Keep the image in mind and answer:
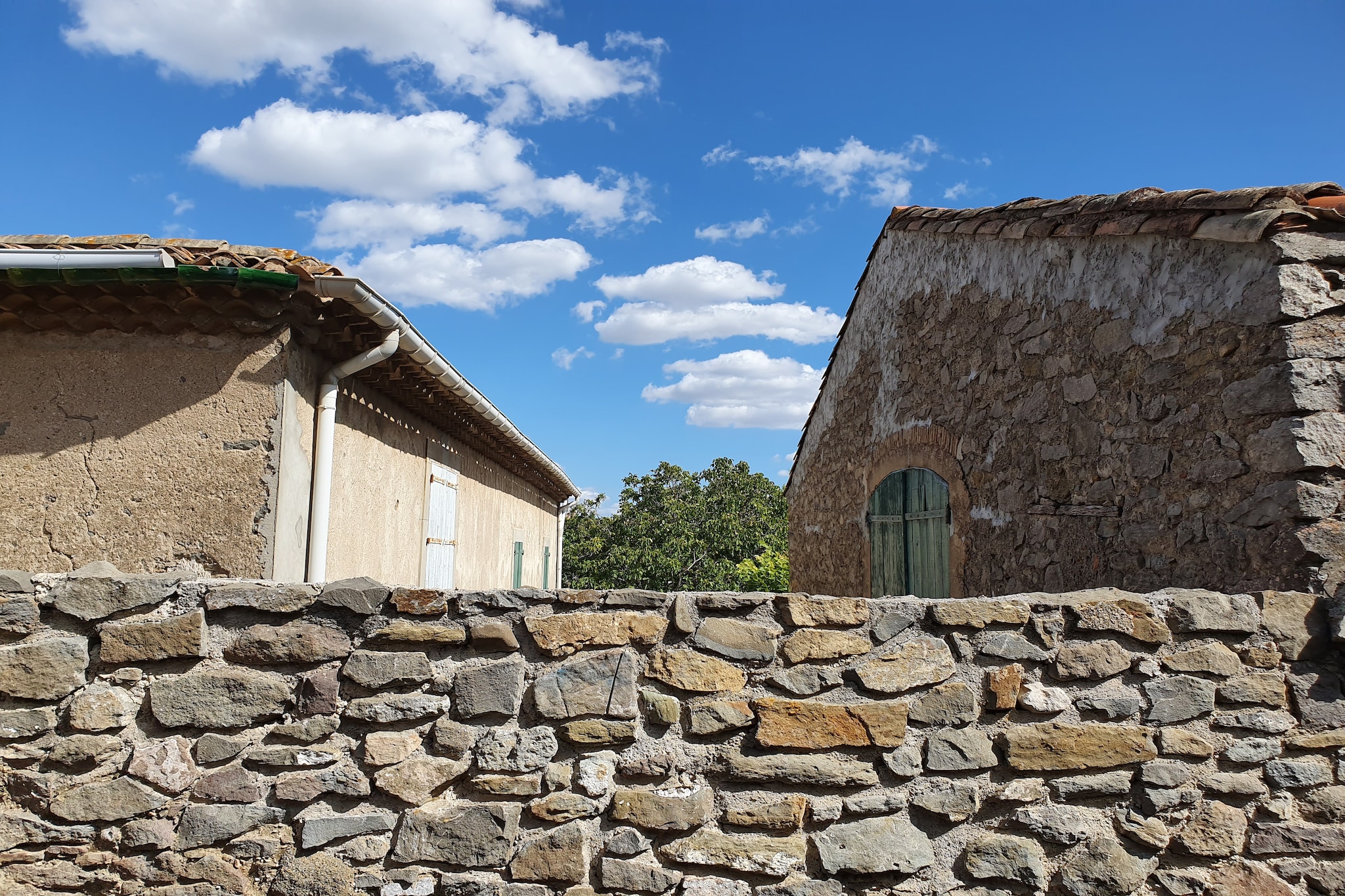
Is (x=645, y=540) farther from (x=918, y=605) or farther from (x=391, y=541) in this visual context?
(x=918, y=605)

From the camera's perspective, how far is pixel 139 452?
391 cm

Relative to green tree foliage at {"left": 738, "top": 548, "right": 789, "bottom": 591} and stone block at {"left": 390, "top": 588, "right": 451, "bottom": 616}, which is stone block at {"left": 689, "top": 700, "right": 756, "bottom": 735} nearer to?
stone block at {"left": 390, "top": 588, "right": 451, "bottom": 616}

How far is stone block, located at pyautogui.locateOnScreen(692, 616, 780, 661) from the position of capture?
2.73 meters

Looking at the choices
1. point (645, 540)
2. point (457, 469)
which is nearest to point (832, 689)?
Result: point (457, 469)

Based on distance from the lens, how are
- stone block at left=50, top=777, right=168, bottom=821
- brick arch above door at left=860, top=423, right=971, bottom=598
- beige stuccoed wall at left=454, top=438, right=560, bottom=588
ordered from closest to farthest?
stone block at left=50, top=777, right=168, bottom=821, brick arch above door at left=860, top=423, right=971, bottom=598, beige stuccoed wall at left=454, top=438, right=560, bottom=588

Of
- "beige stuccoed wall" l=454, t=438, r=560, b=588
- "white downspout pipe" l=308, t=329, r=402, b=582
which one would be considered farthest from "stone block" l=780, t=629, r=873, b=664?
"beige stuccoed wall" l=454, t=438, r=560, b=588

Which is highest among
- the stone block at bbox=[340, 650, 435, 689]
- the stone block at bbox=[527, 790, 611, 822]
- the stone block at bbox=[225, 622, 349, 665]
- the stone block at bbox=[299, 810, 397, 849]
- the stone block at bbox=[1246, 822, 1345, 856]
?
the stone block at bbox=[225, 622, 349, 665]

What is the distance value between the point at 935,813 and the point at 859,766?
0.92ft

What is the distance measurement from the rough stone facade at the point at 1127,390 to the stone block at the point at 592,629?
7.61ft

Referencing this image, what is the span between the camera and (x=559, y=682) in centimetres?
265

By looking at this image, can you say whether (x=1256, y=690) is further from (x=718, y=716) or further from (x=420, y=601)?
(x=420, y=601)

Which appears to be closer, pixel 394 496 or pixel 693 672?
pixel 693 672

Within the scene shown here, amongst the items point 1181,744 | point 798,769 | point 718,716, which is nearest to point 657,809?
point 718,716

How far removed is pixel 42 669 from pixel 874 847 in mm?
2496
